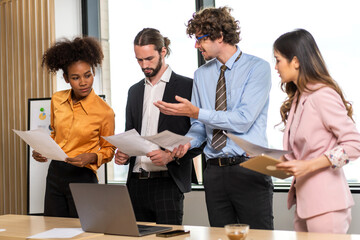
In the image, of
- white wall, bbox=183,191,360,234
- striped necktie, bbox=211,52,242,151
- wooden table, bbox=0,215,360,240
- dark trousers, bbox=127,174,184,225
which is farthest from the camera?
white wall, bbox=183,191,360,234

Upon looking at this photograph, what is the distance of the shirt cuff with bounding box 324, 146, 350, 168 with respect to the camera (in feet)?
6.57

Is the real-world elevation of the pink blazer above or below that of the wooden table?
above

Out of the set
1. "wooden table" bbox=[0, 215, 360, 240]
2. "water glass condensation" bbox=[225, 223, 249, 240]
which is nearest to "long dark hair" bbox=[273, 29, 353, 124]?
"wooden table" bbox=[0, 215, 360, 240]

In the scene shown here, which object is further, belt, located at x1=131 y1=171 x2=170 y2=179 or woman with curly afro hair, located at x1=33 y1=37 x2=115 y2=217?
woman with curly afro hair, located at x1=33 y1=37 x2=115 y2=217

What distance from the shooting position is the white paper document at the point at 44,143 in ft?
9.55

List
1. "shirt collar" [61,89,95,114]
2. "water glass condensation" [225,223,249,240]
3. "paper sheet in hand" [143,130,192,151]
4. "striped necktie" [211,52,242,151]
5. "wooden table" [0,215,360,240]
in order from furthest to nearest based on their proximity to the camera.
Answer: "shirt collar" [61,89,95,114], "striped necktie" [211,52,242,151], "paper sheet in hand" [143,130,192,151], "wooden table" [0,215,360,240], "water glass condensation" [225,223,249,240]

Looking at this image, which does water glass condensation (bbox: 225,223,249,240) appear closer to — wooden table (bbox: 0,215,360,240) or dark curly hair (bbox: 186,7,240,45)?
wooden table (bbox: 0,215,360,240)

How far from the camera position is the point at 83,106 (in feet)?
11.0

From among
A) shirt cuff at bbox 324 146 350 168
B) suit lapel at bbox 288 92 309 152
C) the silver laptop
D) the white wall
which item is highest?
suit lapel at bbox 288 92 309 152

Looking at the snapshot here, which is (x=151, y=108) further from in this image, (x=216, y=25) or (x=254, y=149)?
(x=254, y=149)

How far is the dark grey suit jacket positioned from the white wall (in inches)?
49.0

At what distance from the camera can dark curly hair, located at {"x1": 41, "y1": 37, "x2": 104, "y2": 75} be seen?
341cm

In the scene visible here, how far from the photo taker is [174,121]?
10.1ft

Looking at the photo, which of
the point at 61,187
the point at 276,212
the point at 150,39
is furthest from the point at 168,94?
the point at 276,212
